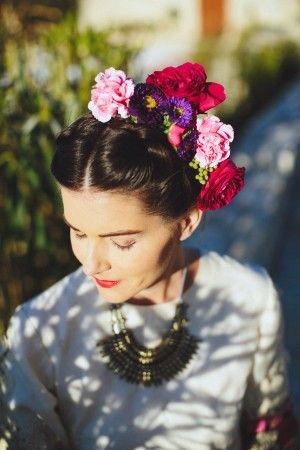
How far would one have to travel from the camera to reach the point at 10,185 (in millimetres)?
2924

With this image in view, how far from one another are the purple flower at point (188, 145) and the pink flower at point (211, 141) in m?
0.01

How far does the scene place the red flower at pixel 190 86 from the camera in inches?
62.8

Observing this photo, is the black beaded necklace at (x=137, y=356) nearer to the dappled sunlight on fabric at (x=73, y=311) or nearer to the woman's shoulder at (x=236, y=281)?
the dappled sunlight on fabric at (x=73, y=311)

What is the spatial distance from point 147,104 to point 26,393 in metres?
0.84

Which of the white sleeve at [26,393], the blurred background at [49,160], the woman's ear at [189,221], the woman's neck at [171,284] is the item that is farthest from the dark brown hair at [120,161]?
the blurred background at [49,160]

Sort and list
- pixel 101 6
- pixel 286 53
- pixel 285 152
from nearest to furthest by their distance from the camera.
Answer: pixel 285 152 → pixel 286 53 → pixel 101 6

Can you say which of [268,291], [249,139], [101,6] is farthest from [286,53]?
[101,6]

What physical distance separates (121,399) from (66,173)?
0.72m

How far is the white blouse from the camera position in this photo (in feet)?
5.69

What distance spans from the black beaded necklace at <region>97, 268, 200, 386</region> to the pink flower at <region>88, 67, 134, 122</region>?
0.61 meters

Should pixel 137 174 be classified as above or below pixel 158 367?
above

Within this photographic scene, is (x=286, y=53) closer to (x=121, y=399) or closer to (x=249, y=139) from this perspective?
(x=249, y=139)

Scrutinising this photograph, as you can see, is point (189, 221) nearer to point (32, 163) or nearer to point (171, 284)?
point (171, 284)

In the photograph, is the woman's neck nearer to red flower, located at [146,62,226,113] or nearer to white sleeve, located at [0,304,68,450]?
white sleeve, located at [0,304,68,450]
